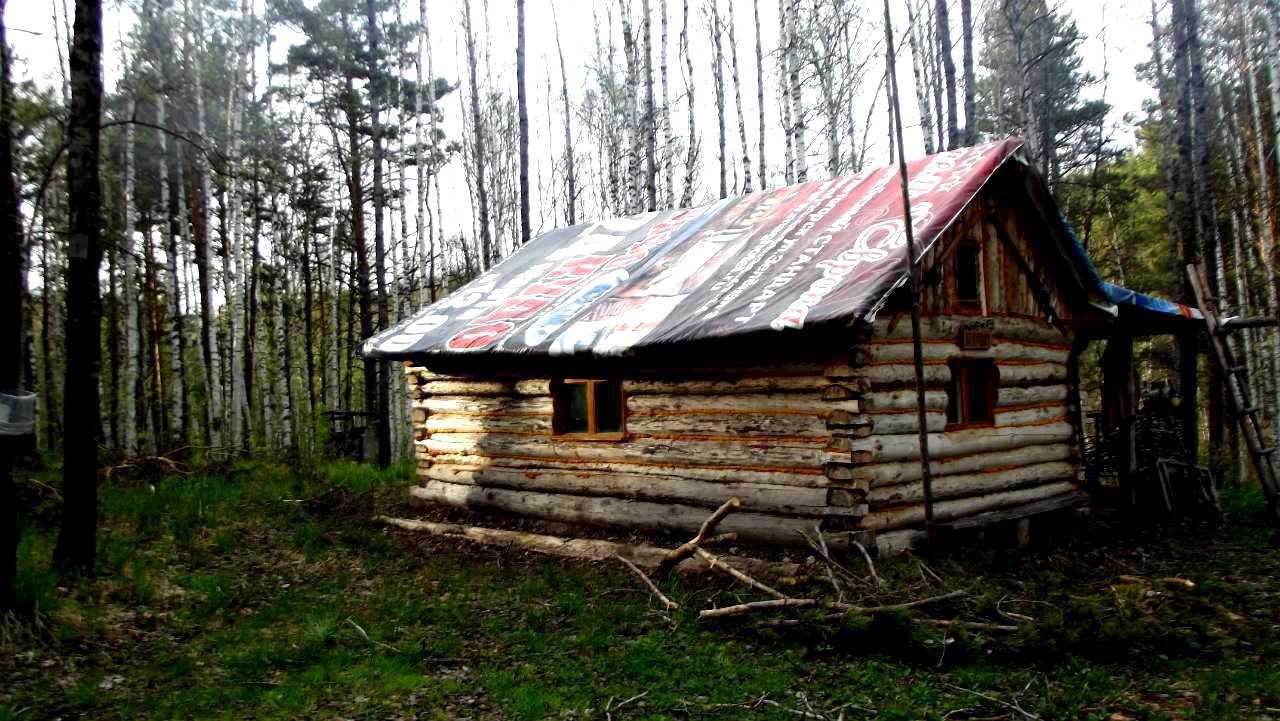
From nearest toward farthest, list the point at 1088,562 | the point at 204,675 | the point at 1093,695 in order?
1. the point at 1093,695
2. the point at 204,675
3. the point at 1088,562

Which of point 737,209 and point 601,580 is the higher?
point 737,209

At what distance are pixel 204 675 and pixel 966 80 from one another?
52.3 ft

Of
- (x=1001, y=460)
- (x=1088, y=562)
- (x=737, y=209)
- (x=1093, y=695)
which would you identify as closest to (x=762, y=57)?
(x=737, y=209)

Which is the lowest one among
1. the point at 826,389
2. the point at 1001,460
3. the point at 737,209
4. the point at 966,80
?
the point at 1001,460

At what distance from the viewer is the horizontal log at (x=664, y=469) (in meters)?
8.98

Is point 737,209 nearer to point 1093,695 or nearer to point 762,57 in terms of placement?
point 1093,695

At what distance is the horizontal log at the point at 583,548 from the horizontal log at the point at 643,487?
696mm

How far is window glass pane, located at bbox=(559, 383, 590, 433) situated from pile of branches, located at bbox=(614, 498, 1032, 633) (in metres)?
3.39

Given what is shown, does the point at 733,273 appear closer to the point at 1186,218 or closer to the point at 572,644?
the point at 572,644

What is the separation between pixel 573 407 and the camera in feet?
38.3

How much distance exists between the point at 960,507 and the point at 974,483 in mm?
411

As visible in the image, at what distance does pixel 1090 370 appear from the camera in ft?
93.6

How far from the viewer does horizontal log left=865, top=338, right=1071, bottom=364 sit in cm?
901

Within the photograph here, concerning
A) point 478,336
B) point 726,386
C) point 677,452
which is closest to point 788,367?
point 726,386
